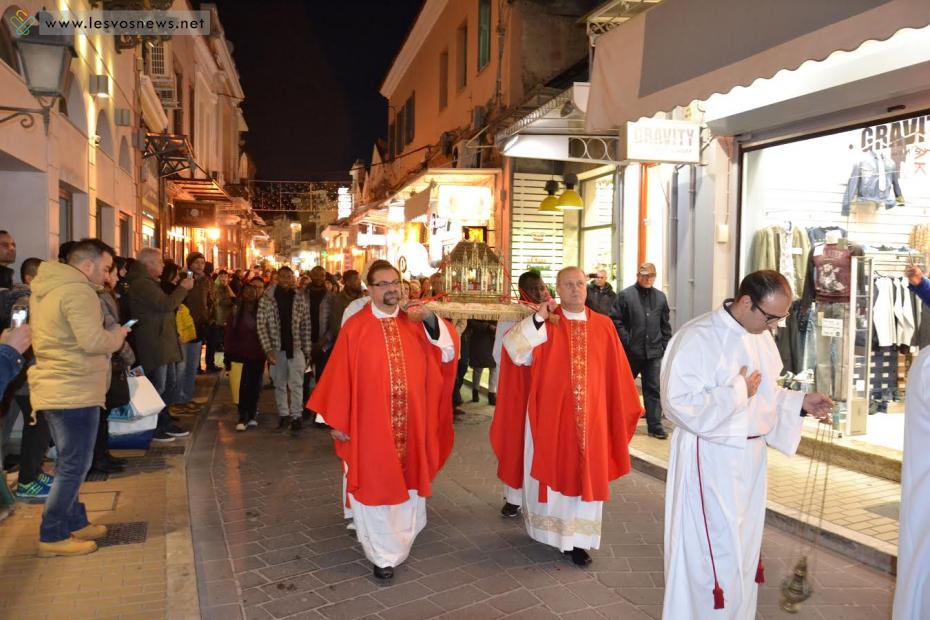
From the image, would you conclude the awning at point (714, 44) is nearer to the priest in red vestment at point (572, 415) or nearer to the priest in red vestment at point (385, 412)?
the priest in red vestment at point (572, 415)

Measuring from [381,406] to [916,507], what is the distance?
3165 millimetres

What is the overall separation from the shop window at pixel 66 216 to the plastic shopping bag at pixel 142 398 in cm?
460

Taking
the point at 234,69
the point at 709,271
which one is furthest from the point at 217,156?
the point at 709,271

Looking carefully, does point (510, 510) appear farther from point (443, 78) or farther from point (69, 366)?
point (443, 78)

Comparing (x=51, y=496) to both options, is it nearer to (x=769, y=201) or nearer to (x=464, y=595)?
(x=464, y=595)

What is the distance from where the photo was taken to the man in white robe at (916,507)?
2.76m

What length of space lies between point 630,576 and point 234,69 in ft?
123

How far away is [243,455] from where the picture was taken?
823 centimetres

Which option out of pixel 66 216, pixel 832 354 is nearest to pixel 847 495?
pixel 832 354

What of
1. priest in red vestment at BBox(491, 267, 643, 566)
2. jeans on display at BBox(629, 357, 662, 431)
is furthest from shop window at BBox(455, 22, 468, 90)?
priest in red vestment at BBox(491, 267, 643, 566)

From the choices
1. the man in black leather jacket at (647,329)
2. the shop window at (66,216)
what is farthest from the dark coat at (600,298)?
the shop window at (66,216)

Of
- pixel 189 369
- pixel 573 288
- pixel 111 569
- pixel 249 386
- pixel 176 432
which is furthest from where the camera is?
pixel 189 369

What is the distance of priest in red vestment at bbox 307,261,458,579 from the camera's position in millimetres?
4945

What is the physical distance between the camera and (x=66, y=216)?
36.1 feet
